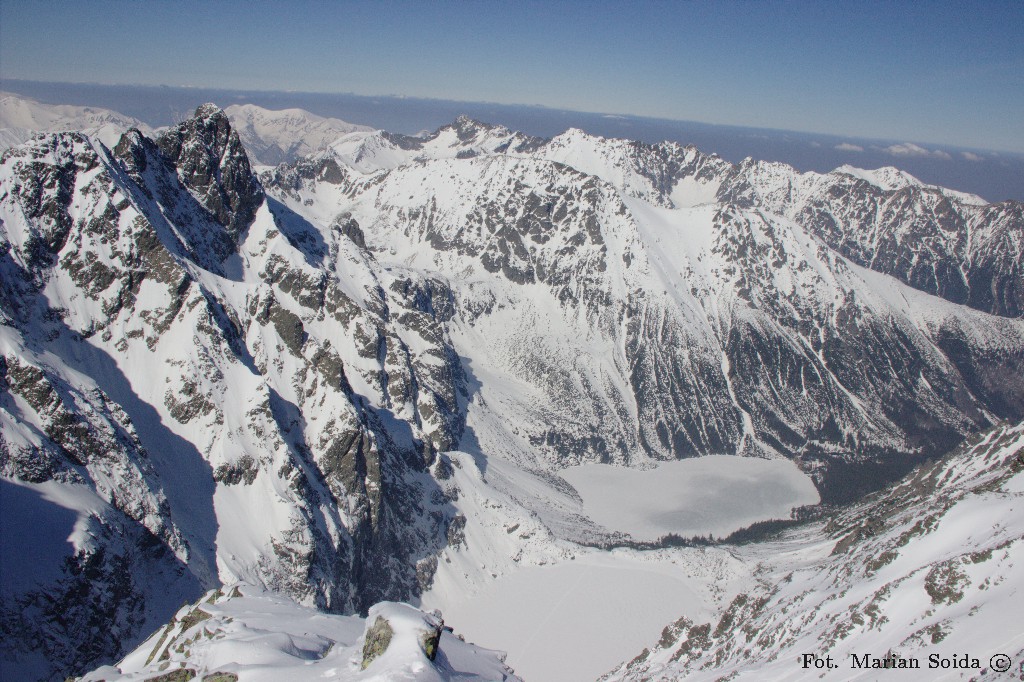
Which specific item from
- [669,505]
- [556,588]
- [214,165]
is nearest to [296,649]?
[556,588]

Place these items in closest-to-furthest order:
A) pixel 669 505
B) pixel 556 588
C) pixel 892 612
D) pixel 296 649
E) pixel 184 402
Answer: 1. pixel 296 649
2. pixel 892 612
3. pixel 184 402
4. pixel 556 588
5. pixel 669 505

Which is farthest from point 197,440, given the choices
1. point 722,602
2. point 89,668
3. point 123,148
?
point 722,602

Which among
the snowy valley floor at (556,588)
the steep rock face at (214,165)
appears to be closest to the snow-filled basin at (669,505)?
the snowy valley floor at (556,588)

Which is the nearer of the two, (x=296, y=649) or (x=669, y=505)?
(x=296, y=649)

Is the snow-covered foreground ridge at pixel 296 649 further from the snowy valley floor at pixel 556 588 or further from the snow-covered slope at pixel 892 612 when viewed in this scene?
the snowy valley floor at pixel 556 588

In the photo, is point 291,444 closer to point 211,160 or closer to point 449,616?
point 449,616

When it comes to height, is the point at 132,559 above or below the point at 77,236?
below

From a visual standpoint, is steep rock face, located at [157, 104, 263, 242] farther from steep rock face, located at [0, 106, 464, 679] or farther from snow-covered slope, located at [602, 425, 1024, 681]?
snow-covered slope, located at [602, 425, 1024, 681]

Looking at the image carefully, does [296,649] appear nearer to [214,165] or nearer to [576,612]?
[576,612]
